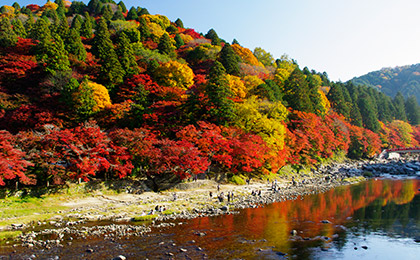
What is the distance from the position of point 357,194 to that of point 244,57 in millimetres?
45381

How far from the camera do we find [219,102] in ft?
122

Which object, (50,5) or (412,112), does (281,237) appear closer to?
(412,112)

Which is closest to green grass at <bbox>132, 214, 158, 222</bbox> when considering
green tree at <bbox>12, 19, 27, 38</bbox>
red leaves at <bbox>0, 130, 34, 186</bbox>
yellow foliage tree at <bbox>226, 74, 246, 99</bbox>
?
red leaves at <bbox>0, 130, 34, 186</bbox>

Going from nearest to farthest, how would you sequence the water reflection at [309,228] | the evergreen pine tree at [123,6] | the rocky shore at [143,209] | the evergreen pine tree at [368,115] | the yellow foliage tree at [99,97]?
the water reflection at [309,228] < the rocky shore at [143,209] < the yellow foliage tree at [99,97] < the evergreen pine tree at [368,115] < the evergreen pine tree at [123,6]

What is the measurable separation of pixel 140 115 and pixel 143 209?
54.9 ft

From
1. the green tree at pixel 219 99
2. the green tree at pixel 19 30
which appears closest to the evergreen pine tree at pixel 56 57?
the green tree at pixel 19 30

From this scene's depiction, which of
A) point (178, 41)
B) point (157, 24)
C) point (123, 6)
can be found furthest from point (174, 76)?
point (123, 6)

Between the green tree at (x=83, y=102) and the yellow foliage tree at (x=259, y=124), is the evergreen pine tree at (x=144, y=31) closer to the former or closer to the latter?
the green tree at (x=83, y=102)

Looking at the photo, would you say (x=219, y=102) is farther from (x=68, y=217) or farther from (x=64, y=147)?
(x=68, y=217)

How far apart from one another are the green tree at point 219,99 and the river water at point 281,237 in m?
16.3

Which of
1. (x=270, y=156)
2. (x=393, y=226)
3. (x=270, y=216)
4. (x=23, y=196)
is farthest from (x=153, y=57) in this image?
(x=393, y=226)

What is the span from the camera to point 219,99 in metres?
37.2

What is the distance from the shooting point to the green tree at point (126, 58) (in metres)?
47.1

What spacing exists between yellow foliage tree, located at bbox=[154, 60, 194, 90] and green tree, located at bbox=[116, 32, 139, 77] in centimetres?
445
